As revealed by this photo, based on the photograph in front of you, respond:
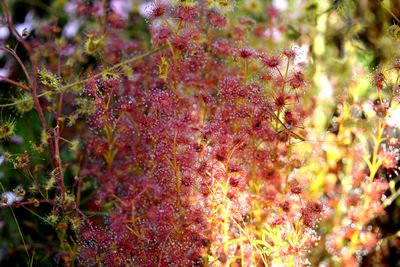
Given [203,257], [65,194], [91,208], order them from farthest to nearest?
[91,208] → [65,194] → [203,257]

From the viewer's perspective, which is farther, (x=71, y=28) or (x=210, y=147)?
(x=71, y=28)

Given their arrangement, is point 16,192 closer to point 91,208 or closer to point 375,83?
point 91,208

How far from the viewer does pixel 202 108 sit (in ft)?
3.63

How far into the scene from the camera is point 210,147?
100 centimetres

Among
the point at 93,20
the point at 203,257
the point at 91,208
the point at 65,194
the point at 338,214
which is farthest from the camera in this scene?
the point at 93,20

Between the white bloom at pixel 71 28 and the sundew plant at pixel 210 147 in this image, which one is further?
the white bloom at pixel 71 28

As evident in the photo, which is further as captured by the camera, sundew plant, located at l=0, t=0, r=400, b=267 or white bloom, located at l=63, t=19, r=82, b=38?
white bloom, located at l=63, t=19, r=82, b=38

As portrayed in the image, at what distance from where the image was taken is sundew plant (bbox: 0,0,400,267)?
38.1 inches

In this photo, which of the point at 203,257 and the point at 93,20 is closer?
the point at 203,257

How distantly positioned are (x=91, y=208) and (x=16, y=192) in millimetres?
293

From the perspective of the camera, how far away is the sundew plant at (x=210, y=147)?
969 millimetres

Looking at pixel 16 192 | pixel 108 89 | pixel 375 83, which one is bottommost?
pixel 16 192

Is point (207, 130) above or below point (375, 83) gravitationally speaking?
below

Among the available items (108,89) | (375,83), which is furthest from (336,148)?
(108,89)
